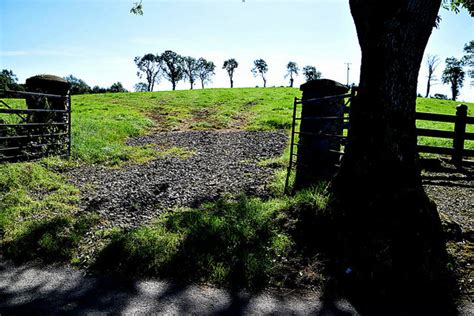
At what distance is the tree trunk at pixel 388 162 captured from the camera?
4211 mm

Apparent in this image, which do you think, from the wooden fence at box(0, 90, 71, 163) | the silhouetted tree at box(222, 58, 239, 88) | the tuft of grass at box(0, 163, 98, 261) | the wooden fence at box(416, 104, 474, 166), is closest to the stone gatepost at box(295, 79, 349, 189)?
the wooden fence at box(416, 104, 474, 166)

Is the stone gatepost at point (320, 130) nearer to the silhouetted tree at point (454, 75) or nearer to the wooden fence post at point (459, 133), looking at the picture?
the wooden fence post at point (459, 133)

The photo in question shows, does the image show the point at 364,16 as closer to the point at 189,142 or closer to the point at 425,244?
the point at 425,244

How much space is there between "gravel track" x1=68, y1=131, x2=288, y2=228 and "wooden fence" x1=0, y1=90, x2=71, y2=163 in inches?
54.4

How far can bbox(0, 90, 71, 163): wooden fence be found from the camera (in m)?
8.91

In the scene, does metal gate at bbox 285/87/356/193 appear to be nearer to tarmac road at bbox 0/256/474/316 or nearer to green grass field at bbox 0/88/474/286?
green grass field at bbox 0/88/474/286

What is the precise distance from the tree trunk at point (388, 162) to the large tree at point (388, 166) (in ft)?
0.04

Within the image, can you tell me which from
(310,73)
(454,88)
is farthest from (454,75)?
(310,73)

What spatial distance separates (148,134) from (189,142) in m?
3.98

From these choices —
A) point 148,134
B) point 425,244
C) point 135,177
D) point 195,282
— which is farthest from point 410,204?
point 148,134

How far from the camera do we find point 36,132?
9.98 metres

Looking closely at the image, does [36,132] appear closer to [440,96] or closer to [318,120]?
[318,120]

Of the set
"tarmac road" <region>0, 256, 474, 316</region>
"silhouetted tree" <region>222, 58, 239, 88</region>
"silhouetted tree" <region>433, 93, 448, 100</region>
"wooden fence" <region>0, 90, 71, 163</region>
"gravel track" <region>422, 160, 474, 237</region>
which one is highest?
"silhouetted tree" <region>222, 58, 239, 88</region>

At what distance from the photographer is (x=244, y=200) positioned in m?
6.47
